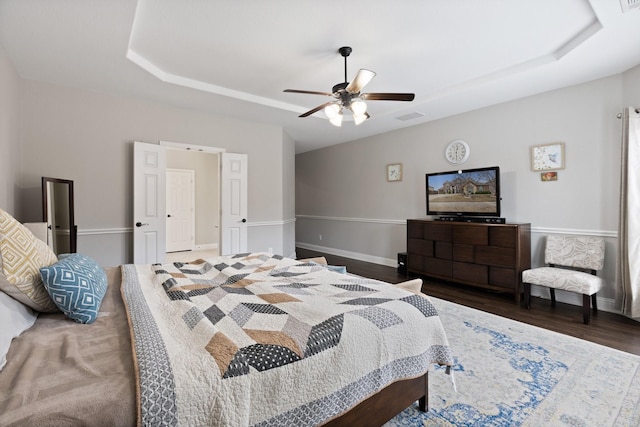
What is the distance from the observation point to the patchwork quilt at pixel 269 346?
955 mm

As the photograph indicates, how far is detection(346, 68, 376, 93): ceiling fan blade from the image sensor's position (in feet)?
8.17

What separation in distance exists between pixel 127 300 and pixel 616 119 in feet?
15.9

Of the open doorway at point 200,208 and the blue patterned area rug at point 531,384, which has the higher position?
the open doorway at point 200,208

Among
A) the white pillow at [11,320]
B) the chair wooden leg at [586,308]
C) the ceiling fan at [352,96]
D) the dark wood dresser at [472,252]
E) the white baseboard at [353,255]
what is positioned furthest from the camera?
the white baseboard at [353,255]

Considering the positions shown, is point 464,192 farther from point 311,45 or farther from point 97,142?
point 97,142

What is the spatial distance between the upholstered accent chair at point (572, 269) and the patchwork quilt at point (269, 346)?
2420 millimetres

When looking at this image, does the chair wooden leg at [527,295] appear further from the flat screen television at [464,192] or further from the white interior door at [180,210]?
the white interior door at [180,210]

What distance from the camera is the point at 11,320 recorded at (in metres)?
1.22

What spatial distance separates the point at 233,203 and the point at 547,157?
448cm

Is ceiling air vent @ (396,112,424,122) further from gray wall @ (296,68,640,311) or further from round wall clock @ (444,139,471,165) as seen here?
round wall clock @ (444,139,471,165)

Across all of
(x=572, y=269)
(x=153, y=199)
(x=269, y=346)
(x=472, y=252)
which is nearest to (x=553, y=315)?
(x=572, y=269)

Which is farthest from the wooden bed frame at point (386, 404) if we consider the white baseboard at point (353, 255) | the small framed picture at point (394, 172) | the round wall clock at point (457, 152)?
the small framed picture at point (394, 172)

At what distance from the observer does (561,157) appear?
378 centimetres

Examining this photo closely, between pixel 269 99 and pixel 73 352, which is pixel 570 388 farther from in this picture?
pixel 269 99
